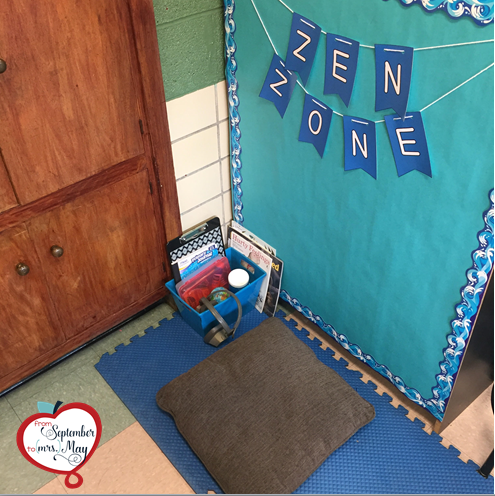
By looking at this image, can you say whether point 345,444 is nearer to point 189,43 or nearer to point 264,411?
point 264,411

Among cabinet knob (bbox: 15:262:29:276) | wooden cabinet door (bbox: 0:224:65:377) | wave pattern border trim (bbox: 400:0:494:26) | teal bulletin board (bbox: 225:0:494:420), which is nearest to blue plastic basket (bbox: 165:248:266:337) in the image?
teal bulletin board (bbox: 225:0:494:420)

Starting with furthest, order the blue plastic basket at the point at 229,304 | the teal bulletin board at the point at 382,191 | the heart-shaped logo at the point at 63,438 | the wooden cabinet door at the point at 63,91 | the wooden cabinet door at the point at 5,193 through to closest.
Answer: the blue plastic basket at the point at 229,304
the heart-shaped logo at the point at 63,438
the wooden cabinet door at the point at 5,193
the wooden cabinet door at the point at 63,91
the teal bulletin board at the point at 382,191

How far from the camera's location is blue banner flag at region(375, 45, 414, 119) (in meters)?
1.16

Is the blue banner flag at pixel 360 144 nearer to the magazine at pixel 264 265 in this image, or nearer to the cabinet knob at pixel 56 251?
the magazine at pixel 264 265

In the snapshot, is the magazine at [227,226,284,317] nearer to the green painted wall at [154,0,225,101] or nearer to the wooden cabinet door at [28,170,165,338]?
the wooden cabinet door at [28,170,165,338]

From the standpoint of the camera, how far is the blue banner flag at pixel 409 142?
1.21 meters

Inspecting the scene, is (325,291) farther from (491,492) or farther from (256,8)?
(256,8)

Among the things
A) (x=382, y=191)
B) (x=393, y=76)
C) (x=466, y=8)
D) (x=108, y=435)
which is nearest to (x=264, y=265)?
(x=382, y=191)

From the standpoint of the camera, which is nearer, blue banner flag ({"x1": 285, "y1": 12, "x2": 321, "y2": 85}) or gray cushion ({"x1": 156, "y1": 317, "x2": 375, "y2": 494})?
blue banner flag ({"x1": 285, "y1": 12, "x2": 321, "y2": 85})

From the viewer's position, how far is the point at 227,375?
1664 millimetres

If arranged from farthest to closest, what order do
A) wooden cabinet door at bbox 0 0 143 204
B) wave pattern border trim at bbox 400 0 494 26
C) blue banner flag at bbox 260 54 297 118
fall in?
blue banner flag at bbox 260 54 297 118 < wooden cabinet door at bbox 0 0 143 204 < wave pattern border trim at bbox 400 0 494 26

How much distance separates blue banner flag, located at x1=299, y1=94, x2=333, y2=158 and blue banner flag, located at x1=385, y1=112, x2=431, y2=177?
20cm

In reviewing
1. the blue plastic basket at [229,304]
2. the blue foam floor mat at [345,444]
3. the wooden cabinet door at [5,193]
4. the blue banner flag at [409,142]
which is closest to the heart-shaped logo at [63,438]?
the blue foam floor mat at [345,444]

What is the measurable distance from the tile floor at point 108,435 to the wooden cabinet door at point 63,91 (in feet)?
2.21
